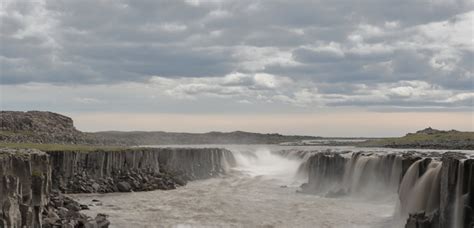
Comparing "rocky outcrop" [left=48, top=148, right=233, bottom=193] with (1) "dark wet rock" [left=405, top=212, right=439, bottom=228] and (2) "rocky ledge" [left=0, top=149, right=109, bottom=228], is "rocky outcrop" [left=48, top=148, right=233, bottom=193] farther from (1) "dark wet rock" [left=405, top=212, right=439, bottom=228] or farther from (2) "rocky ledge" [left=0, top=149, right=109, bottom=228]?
(1) "dark wet rock" [left=405, top=212, right=439, bottom=228]

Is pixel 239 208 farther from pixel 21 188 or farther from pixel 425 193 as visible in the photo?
pixel 21 188

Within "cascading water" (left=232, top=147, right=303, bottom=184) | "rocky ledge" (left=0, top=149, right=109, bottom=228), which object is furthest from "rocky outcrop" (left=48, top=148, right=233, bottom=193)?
"rocky ledge" (left=0, top=149, right=109, bottom=228)

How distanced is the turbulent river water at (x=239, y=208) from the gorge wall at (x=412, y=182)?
1.53m

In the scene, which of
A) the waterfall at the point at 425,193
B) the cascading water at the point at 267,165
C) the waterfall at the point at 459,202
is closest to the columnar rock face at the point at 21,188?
the waterfall at the point at 459,202

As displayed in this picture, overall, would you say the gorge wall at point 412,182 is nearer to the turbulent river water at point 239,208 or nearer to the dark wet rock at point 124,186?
the turbulent river water at point 239,208

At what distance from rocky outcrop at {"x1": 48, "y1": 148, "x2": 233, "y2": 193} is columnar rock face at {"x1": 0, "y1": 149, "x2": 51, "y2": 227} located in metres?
22.2

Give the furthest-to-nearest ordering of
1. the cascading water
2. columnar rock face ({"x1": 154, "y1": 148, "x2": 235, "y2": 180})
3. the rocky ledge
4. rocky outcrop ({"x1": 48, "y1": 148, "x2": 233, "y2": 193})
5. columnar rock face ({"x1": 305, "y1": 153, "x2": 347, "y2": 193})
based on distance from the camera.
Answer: the cascading water
columnar rock face ({"x1": 154, "y1": 148, "x2": 235, "y2": 180})
columnar rock face ({"x1": 305, "y1": 153, "x2": 347, "y2": 193})
rocky outcrop ({"x1": 48, "y1": 148, "x2": 233, "y2": 193})
the rocky ledge

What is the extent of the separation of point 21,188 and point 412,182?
26113 millimetres

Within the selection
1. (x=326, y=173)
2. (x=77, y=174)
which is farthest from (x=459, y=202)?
(x=77, y=174)

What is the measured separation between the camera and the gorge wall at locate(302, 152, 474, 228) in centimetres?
3089

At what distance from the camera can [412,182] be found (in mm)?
42281

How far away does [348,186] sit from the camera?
2432 inches

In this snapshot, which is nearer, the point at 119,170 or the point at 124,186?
the point at 124,186

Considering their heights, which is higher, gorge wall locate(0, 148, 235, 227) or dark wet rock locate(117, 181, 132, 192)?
gorge wall locate(0, 148, 235, 227)
